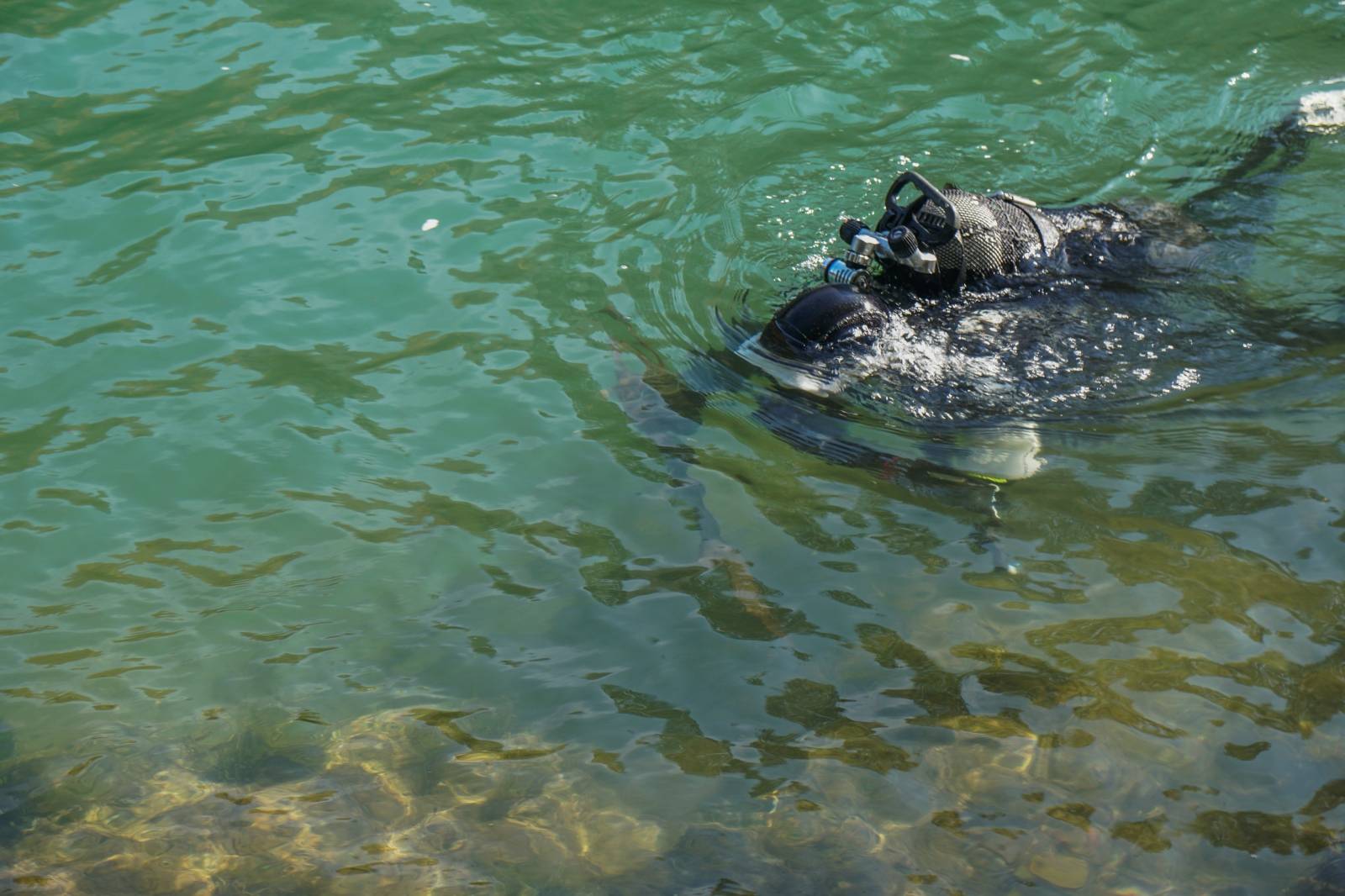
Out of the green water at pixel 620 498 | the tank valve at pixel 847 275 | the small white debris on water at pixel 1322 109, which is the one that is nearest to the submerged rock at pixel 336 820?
the green water at pixel 620 498

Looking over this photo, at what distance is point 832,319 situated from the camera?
14.9 feet

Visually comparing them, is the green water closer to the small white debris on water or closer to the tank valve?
the small white debris on water

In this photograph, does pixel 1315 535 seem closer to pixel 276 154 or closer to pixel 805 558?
pixel 805 558

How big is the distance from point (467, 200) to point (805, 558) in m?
3.15

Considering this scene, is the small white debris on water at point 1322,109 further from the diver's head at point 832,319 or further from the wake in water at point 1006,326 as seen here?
the diver's head at point 832,319

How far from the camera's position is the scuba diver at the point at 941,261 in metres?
4.56

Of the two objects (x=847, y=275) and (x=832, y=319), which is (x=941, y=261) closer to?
(x=847, y=275)

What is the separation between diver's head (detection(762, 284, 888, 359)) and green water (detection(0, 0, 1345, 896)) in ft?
0.89

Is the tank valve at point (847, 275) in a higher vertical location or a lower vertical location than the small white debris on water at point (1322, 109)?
lower

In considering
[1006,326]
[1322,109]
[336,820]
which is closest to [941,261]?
[1006,326]

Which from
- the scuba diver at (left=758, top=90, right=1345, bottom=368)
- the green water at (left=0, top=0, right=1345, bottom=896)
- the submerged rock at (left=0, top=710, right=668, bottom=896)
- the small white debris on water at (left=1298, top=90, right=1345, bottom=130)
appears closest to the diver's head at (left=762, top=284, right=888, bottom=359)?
the scuba diver at (left=758, top=90, right=1345, bottom=368)

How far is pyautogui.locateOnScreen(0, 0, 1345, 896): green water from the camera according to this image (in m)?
3.30

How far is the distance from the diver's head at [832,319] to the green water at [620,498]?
273 millimetres

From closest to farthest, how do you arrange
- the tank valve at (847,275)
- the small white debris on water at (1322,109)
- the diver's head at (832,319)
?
the diver's head at (832,319)
the tank valve at (847,275)
the small white debris on water at (1322,109)
